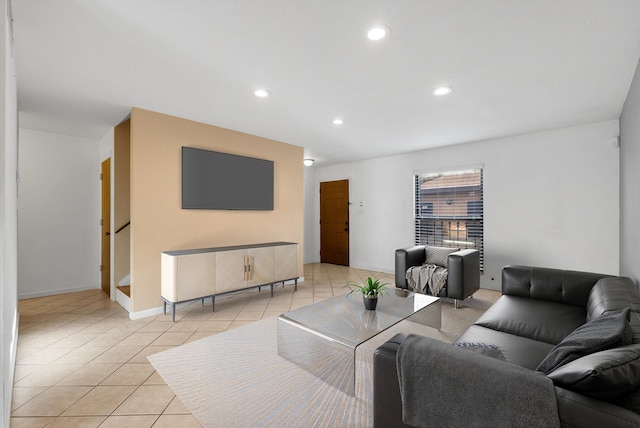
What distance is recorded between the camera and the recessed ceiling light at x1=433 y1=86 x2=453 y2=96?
282 cm

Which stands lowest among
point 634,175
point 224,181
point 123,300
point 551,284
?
point 123,300

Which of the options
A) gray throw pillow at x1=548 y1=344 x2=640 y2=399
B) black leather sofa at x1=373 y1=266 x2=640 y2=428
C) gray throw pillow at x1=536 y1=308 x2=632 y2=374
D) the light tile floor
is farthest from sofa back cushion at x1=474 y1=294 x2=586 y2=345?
the light tile floor

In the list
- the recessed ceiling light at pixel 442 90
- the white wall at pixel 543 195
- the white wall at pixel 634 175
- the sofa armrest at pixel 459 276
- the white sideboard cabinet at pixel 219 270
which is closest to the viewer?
the white wall at pixel 634 175

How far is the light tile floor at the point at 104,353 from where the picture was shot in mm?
1757

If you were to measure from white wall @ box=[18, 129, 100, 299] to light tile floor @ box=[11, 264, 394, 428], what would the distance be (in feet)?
1.02

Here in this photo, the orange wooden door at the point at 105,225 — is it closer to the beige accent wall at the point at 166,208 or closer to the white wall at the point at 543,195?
the beige accent wall at the point at 166,208

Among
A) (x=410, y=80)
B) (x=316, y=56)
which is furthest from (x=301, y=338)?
(x=410, y=80)

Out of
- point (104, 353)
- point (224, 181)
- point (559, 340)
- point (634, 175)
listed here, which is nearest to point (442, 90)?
point (634, 175)

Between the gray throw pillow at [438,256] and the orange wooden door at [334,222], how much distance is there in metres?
2.53

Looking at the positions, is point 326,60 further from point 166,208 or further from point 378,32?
point 166,208

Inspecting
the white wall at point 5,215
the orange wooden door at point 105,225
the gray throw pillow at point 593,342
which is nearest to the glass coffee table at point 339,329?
the gray throw pillow at point 593,342

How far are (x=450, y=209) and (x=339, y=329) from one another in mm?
3704

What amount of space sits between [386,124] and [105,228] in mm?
4535

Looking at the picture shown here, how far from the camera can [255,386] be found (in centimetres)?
203
